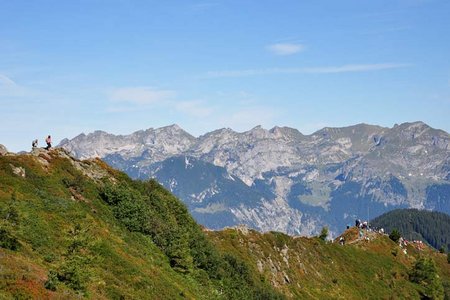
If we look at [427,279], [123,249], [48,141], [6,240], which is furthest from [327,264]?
[6,240]

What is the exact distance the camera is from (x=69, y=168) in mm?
68938

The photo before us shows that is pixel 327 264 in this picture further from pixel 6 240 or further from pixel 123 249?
pixel 6 240

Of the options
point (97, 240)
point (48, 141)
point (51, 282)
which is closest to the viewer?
point (51, 282)

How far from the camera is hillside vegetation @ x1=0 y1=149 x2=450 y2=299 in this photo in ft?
133

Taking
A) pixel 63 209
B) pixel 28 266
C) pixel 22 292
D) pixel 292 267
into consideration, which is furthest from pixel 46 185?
pixel 292 267

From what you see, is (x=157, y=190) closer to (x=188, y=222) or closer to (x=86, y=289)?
(x=188, y=222)

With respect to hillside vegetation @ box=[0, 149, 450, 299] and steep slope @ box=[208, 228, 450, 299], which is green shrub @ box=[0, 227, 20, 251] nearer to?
hillside vegetation @ box=[0, 149, 450, 299]

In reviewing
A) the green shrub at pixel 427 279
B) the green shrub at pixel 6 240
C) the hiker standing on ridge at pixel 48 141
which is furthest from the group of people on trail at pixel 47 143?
the green shrub at pixel 427 279

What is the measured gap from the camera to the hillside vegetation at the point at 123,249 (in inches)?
1591

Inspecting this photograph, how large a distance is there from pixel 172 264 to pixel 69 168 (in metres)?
18.2

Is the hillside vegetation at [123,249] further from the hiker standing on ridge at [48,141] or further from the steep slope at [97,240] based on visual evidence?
the hiker standing on ridge at [48,141]

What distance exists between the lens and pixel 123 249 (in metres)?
55.6

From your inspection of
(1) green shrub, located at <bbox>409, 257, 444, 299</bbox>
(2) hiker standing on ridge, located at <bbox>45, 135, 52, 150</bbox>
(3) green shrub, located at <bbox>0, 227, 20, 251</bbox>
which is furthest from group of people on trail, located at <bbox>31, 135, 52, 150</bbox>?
(1) green shrub, located at <bbox>409, 257, 444, 299</bbox>

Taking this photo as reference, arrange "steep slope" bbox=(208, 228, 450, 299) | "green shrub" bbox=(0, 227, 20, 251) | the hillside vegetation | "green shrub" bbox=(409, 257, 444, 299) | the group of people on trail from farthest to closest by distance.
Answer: "green shrub" bbox=(409, 257, 444, 299)
"steep slope" bbox=(208, 228, 450, 299)
the group of people on trail
"green shrub" bbox=(0, 227, 20, 251)
the hillside vegetation
